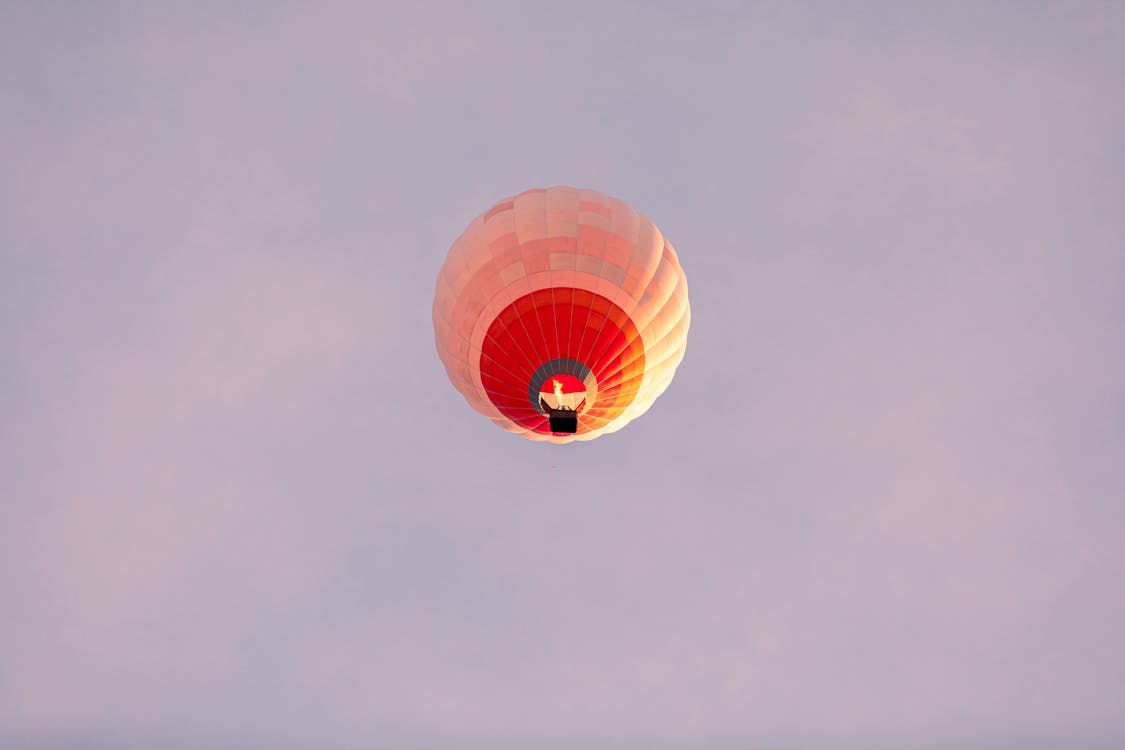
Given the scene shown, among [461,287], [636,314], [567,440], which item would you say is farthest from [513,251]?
[567,440]

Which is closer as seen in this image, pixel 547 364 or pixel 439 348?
pixel 547 364

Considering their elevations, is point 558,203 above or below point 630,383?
above

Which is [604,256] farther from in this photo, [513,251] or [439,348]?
[439,348]

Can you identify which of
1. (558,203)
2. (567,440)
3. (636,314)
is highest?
(558,203)

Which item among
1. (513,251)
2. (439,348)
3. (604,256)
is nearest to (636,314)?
(604,256)

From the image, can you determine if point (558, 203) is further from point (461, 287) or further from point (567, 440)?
point (567, 440)

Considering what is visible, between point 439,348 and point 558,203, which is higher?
point 558,203
